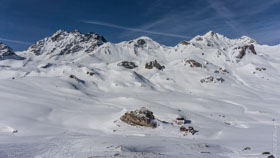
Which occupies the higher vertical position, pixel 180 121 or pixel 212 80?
pixel 212 80

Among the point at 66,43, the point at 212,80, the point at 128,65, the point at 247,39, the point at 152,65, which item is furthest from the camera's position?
the point at 66,43

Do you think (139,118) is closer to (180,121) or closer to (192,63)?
(180,121)

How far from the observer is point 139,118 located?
32719 mm

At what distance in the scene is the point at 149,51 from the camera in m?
148

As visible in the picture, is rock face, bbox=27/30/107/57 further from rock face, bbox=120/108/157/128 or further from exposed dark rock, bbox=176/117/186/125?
exposed dark rock, bbox=176/117/186/125

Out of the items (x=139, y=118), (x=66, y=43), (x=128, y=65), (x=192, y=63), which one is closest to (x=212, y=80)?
(x=192, y=63)

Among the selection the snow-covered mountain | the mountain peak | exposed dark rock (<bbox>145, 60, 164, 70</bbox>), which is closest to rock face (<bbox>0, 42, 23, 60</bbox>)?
the snow-covered mountain

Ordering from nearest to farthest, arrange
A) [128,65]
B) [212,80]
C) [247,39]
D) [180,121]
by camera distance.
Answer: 1. [180,121]
2. [212,80]
3. [128,65]
4. [247,39]

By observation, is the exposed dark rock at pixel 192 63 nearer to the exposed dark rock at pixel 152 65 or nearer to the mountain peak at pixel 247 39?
the exposed dark rock at pixel 152 65

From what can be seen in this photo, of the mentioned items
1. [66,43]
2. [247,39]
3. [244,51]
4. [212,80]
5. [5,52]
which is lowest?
[212,80]

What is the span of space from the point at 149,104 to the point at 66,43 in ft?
497

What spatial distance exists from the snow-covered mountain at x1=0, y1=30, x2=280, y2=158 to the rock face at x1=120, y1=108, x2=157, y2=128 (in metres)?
1.09

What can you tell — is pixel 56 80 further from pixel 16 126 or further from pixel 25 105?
pixel 16 126

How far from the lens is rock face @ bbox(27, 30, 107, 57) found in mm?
167200
